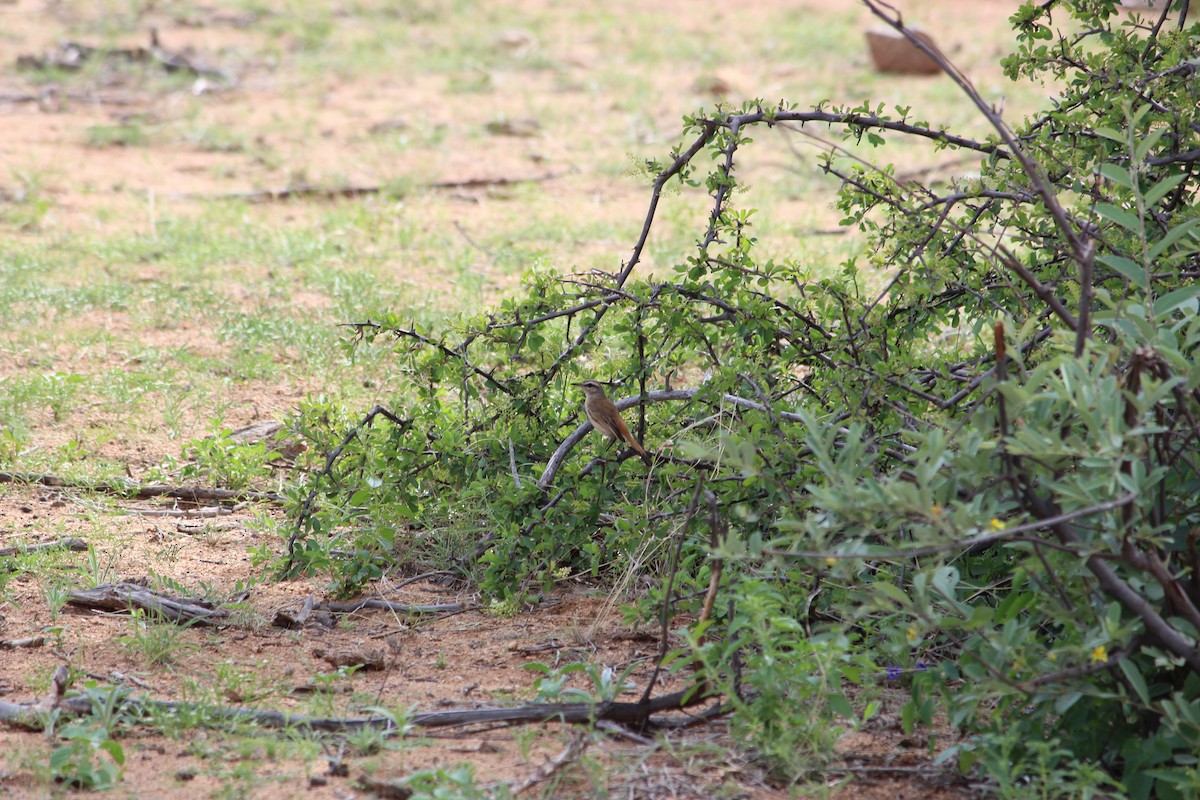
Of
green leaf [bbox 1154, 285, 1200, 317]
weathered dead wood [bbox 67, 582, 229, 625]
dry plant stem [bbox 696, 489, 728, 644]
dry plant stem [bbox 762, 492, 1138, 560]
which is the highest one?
green leaf [bbox 1154, 285, 1200, 317]

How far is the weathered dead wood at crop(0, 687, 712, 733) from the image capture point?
2.69 meters

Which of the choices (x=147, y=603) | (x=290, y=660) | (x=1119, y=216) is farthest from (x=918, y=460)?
(x=147, y=603)

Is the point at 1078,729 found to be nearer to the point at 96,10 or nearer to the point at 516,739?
the point at 516,739

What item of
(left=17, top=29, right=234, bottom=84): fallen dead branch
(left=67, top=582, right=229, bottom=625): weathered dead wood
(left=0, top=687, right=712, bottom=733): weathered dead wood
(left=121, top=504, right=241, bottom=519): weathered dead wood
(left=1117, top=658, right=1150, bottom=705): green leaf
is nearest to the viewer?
(left=1117, top=658, right=1150, bottom=705): green leaf

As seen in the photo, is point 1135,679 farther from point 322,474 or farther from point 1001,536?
point 322,474

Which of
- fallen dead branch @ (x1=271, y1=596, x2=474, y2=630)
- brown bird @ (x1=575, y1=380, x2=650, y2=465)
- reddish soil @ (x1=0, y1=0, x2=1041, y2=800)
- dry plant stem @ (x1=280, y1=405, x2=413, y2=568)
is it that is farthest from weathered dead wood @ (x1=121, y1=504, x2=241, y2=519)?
brown bird @ (x1=575, y1=380, x2=650, y2=465)

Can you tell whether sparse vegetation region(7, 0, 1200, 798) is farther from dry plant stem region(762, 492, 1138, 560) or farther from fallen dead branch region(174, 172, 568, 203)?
fallen dead branch region(174, 172, 568, 203)

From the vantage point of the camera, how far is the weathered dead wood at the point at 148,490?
176 inches

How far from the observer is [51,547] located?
388 centimetres

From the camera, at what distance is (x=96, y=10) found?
1350 cm

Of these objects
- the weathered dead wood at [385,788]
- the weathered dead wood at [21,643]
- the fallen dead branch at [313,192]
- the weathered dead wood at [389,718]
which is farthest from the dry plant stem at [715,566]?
the fallen dead branch at [313,192]

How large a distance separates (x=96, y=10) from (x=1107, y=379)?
1375 centimetres

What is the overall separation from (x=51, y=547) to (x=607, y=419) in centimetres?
185

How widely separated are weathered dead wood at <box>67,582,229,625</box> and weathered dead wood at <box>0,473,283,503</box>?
37.9 inches
